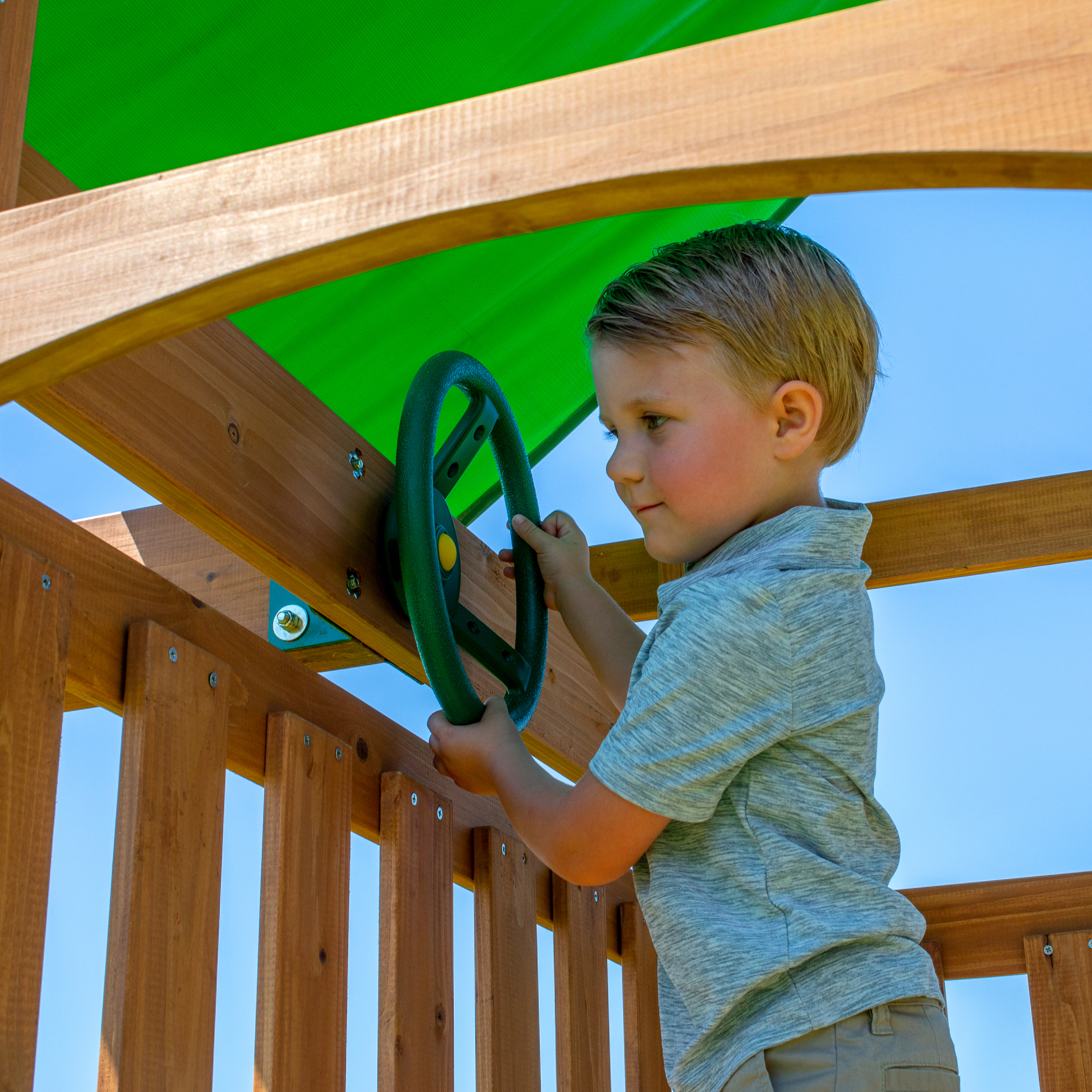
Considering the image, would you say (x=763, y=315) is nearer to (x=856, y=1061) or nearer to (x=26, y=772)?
(x=856, y=1061)

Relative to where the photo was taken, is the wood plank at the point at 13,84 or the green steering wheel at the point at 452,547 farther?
the green steering wheel at the point at 452,547

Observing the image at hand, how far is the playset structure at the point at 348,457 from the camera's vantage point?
30.5 inches

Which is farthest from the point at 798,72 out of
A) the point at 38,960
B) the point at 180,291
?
the point at 38,960

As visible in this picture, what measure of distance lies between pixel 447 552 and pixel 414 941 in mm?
466

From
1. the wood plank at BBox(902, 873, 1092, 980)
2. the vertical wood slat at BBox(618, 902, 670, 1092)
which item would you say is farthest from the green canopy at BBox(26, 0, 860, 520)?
the wood plank at BBox(902, 873, 1092, 980)

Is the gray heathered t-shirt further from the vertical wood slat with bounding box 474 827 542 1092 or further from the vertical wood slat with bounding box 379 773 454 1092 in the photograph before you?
the vertical wood slat with bounding box 474 827 542 1092

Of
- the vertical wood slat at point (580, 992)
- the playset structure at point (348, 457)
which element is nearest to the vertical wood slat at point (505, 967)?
the playset structure at point (348, 457)

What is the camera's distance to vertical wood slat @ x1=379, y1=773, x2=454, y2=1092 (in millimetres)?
1688

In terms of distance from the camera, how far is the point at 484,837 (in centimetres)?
199

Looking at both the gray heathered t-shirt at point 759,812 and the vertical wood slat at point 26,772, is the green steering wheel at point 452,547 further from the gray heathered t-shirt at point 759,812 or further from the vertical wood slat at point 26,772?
the vertical wood slat at point 26,772

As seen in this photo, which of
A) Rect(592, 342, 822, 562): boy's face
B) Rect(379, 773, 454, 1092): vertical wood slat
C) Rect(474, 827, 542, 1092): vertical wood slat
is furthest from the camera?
Rect(474, 827, 542, 1092): vertical wood slat

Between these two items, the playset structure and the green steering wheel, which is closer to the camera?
the playset structure

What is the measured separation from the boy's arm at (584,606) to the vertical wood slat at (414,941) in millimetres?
289

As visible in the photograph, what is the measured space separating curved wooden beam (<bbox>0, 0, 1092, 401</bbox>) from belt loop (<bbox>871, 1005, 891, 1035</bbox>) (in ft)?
2.49
